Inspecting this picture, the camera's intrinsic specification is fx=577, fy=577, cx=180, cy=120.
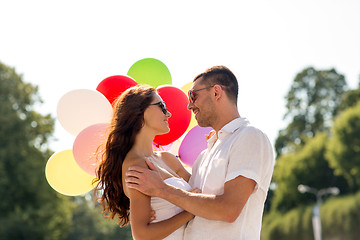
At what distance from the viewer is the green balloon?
669 cm

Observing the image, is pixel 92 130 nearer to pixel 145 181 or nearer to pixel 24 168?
pixel 145 181

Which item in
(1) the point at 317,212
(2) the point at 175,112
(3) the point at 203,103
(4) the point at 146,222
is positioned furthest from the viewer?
(1) the point at 317,212

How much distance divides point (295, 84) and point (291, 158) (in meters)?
8.64

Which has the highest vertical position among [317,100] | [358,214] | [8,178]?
[317,100]

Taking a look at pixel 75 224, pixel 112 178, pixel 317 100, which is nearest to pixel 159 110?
pixel 112 178

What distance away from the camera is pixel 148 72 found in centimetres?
670

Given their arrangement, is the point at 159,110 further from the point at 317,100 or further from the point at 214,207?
the point at 317,100

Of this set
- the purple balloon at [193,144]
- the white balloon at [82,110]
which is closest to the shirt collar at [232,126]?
the purple balloon at [193,144]

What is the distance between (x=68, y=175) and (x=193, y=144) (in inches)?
54.4

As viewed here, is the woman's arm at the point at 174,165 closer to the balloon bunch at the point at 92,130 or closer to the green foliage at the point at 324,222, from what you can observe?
the balloon bunch at the point at 92,130

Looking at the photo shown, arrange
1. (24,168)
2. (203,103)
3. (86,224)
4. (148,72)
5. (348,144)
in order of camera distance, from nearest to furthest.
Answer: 1. (203,103)
2. (148,72)
3. (24,168)
4. (348,144)
5. (86,224)

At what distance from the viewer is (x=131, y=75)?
677cm

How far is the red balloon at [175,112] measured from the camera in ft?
19.5

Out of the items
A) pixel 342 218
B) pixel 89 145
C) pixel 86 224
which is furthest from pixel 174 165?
pixel 86 224
